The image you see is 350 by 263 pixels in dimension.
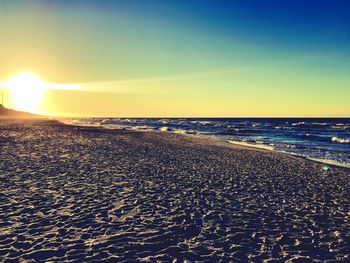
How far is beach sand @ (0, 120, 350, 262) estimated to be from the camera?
7306 mm

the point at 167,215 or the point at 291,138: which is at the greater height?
the point at 167,215

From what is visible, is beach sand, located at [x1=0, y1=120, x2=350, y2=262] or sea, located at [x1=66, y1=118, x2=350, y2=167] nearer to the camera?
beach sand, located at [x1=0, y1=120, x2=350, y2=262]

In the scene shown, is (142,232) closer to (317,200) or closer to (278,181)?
(317,200)

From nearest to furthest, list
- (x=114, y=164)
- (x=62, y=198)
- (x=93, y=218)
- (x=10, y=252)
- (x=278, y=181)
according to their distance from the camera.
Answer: (x=10, y=252) → (x=93, y=218) → (x=62, y=198) → (x=278, y=181) → (x=114, y=164)

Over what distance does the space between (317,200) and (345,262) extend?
591 cm

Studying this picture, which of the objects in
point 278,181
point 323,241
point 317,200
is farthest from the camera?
point 278,181

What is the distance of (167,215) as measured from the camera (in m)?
9.87

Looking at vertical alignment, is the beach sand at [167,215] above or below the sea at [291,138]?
above

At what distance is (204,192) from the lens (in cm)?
1309

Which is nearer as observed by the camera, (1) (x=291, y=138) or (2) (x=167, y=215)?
(2) (x=167, y=215)

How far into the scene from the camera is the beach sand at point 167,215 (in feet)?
24.0

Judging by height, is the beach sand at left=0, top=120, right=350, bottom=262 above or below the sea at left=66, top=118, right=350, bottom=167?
above

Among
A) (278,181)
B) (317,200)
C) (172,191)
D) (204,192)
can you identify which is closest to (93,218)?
(172,191)

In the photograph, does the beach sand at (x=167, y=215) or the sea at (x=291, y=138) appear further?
the sea at (x=291, y=138)
